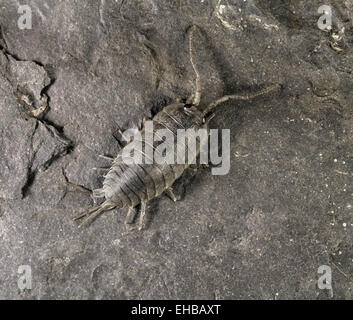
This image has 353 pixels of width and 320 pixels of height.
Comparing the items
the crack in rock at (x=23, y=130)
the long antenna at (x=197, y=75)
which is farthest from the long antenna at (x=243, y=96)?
the crack in rock at (x=23, y=130)

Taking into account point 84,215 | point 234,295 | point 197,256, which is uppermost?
point 84,215

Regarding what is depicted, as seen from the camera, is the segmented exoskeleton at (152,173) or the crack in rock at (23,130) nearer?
the segmented exoskeleton at (152,173)

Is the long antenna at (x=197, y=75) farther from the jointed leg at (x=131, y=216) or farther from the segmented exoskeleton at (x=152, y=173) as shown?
the jointed leg at (x=131, y=216)

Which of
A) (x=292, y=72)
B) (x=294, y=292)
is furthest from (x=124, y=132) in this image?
(x=294, y=292)

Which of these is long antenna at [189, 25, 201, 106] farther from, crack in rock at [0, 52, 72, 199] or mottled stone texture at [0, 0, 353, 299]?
crack in rock at [0, 52, 72, 199]

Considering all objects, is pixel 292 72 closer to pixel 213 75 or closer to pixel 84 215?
pixel 213 75

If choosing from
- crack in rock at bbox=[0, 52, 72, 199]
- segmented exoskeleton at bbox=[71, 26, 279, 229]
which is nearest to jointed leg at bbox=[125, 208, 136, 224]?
segmented exoskeleton at bbox=[71, 26, 279, 229]

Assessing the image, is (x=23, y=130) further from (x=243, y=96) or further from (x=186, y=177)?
(x=243, y=96)
